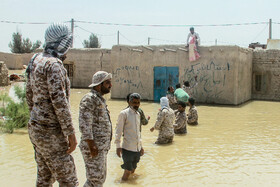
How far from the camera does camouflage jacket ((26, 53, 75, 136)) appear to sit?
8.16ft

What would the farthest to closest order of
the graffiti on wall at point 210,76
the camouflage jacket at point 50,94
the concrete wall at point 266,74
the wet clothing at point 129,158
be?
the concrete wall at point 266,74
the graffiti on wall at point 210,76
the wet clothing at point 129,158
the camouflage jacket at point 50,94

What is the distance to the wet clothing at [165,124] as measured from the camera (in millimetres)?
6293

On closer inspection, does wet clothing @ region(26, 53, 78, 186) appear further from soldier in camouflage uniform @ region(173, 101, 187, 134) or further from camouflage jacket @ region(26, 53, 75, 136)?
soldier in camouflage uniform @ region(173, 101, 187, 134)

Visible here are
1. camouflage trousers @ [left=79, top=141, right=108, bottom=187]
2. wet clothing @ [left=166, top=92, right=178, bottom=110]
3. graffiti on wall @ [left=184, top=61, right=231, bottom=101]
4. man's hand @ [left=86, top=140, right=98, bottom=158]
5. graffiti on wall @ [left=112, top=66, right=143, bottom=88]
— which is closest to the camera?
man's hand @ [left=86, top=140, right=98, bottom=158]

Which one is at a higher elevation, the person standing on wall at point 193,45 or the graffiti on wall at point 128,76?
A: the person standing on wall at point 193,45

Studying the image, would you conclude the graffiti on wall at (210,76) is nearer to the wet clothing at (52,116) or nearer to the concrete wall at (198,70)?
the concrete wall at (198,70)

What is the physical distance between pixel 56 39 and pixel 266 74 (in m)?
15.1

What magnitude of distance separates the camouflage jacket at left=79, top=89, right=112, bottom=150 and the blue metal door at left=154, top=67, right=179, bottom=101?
37.5 feet

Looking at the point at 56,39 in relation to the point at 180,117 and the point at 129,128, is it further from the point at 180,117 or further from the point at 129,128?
the point at 180,117

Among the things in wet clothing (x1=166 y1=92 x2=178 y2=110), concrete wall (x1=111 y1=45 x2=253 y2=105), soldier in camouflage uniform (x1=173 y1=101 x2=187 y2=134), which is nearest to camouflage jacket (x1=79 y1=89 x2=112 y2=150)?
soldier in camouflage uniform (x1=173 y1=101 x2=187 y2=134)

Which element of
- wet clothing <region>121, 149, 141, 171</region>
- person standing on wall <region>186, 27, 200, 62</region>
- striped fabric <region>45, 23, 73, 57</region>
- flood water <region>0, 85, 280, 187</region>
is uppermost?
person standing on wall <region>186, 27, 200, 62</region>

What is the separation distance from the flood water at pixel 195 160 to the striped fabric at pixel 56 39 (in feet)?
7.71

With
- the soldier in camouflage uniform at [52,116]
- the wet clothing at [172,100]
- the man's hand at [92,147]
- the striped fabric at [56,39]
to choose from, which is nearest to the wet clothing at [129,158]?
the man's hand at [92,147]

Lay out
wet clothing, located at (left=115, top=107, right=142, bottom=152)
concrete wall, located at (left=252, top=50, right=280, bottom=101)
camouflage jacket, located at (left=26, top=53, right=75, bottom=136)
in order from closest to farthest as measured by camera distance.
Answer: camouflage jacket, located at (left=26, top=53, right=75, bottom=136) < wet clothing, located at (left=115, top=107, right=142, bottom=152) < concrete wall, located at (left=252, top=50, right=280, bottom=101)
